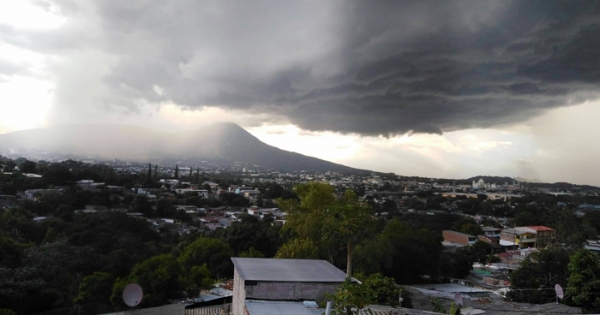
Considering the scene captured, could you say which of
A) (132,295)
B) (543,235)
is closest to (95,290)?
(132,295)

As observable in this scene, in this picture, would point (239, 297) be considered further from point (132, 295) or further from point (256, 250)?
point (256, 250)

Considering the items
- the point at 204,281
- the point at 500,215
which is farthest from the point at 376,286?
the point at 500,215

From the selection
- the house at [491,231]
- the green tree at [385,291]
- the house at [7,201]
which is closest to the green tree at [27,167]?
the house at [7,201]

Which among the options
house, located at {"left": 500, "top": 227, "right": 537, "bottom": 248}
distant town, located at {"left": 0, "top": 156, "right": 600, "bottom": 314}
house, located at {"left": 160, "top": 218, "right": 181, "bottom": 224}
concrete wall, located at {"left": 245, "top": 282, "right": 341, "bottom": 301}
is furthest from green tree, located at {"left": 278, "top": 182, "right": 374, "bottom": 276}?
house, located at {"left": 500, "top": 227, "right": 537, "bottom": 248}

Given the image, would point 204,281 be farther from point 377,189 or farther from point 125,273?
point 377,189

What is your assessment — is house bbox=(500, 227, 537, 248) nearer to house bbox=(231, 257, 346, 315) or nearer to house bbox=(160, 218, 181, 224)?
house bbox=(160, 218, 181, 224)
